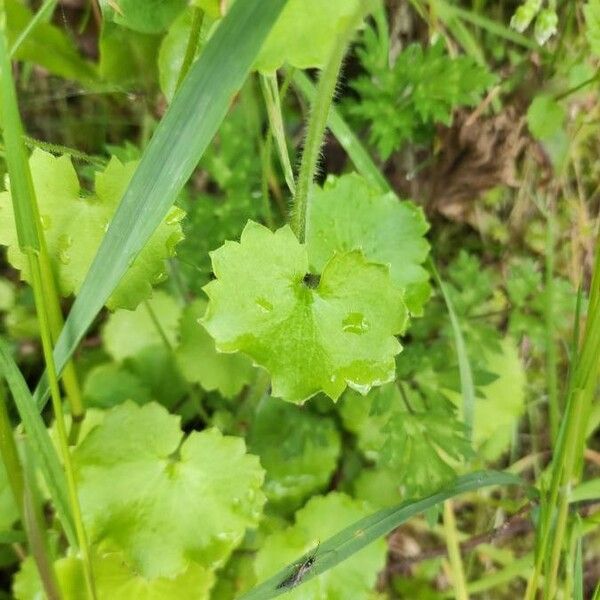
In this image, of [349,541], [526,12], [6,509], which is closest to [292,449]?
[349,541]

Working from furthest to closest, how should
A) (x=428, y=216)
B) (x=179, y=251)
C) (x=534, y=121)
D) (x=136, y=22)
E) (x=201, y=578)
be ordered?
(x=428, y=216), (x=534, y=121), (x=179, y=251), (x=201, y=578), (x=136, y=22)

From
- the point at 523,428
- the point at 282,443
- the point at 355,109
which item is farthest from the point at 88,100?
the point at 523,428

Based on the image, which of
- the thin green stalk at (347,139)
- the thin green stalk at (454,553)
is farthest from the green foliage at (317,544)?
the thin green stalk at (347,139)

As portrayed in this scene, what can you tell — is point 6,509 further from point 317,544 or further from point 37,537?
point 317,544

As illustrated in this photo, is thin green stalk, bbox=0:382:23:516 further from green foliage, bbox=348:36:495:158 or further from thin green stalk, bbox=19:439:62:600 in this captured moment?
green foliage, bbox=348:36:495:158

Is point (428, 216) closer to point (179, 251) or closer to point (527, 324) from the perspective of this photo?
point (527, 324)

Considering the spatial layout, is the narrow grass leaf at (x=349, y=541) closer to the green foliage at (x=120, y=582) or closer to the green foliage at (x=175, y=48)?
the green foliage at (x=120, y=582)
